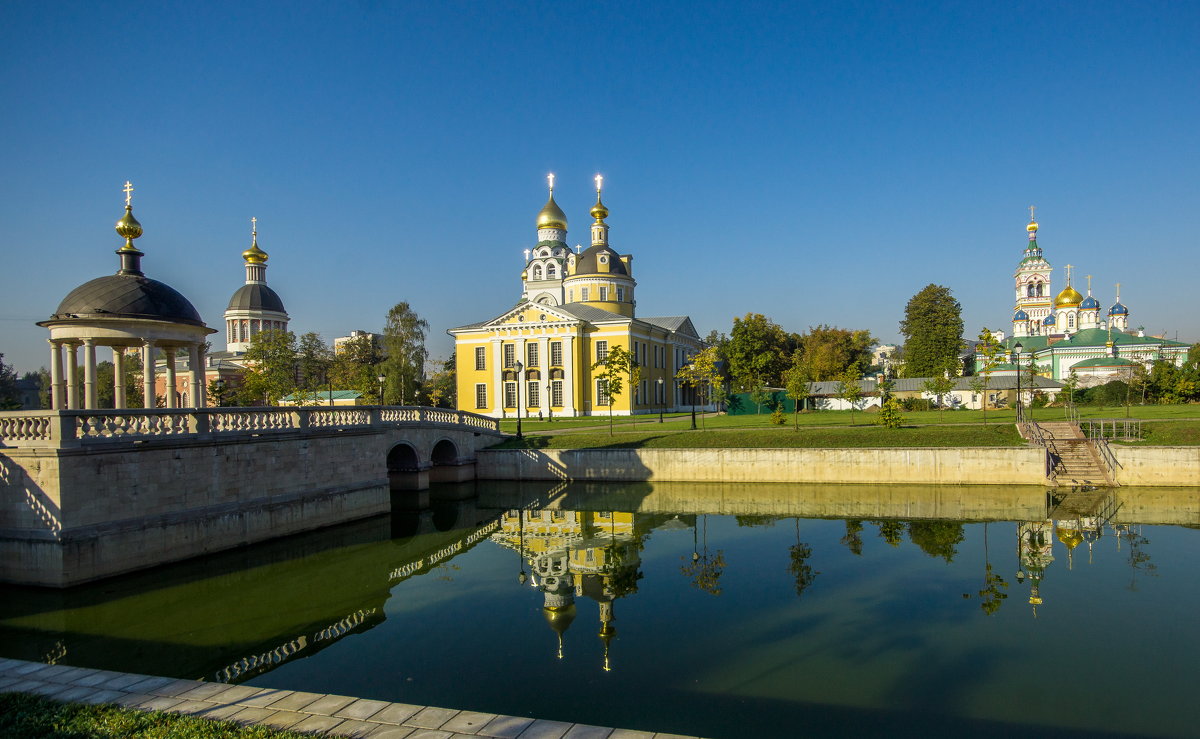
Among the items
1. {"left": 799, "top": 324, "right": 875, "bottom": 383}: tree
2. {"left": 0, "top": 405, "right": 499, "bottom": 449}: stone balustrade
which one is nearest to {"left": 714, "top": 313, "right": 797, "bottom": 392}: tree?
{"left": 799, "top": 324, "right": 875, "bottom": 383}: tree

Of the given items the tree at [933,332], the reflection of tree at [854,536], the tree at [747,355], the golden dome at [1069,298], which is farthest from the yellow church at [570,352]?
the golden dome at [1069,298]

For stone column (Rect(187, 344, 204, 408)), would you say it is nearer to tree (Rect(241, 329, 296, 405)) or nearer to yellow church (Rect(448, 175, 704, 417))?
tree (Rect(241, 329, 296, 405))

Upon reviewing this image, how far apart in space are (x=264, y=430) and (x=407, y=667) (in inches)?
485

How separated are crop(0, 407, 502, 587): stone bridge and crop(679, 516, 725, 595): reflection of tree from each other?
12.4 meters

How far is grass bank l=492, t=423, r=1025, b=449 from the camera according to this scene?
105 feet

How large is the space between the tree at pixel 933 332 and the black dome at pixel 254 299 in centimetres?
6810

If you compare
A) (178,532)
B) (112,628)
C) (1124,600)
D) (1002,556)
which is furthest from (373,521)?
(1124,600)

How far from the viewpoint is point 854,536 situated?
2205 cm

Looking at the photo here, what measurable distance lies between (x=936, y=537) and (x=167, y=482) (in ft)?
70.7

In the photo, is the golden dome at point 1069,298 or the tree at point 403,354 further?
the golden dome at point 1069,298

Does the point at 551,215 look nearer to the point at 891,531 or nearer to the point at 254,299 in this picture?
the point at 254,299

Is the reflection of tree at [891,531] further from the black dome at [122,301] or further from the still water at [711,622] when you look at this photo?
the black dome at [122,301]

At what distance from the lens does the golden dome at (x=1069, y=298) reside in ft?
310

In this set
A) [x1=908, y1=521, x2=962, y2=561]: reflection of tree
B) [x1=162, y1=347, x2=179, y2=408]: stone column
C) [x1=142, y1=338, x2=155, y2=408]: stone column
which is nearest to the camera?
[x1=908, y1=521, x2=962, y2=561]: reflection of tree
